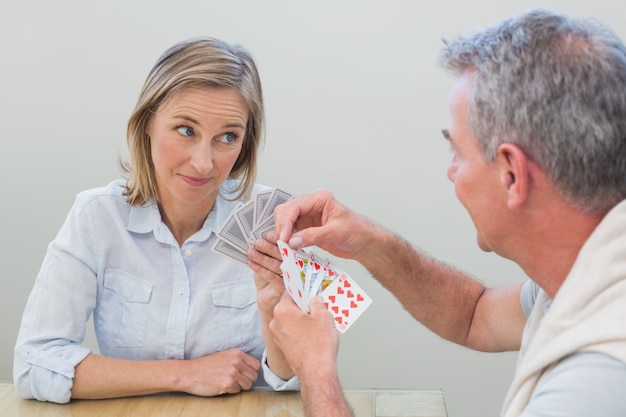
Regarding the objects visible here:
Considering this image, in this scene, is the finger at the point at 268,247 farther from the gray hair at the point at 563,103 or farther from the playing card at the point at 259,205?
the gray hair at the point at 563,103

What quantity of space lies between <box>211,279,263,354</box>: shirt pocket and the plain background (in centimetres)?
159

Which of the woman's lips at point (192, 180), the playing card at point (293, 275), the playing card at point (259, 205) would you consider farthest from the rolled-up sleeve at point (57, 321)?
the playing card at point (293, 275)

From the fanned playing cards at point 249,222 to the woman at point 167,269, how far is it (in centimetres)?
6

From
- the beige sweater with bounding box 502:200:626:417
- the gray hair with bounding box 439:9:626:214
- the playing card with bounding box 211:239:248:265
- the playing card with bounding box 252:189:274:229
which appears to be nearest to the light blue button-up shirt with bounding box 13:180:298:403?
the playing card with bounding box 211:239:248:265

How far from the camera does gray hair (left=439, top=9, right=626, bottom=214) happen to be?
1.54 metres

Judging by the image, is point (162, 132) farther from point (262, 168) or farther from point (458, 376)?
point (458, 376)

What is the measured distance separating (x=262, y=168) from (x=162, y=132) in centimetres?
172

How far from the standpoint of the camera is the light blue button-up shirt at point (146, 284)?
2.65 meters

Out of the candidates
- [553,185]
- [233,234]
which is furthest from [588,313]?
[233,234]

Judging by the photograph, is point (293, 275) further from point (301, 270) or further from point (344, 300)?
point (344, 300)

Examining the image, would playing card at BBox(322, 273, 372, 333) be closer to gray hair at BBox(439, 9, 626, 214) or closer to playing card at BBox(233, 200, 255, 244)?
playing card at BBox(233, 200, 255, 244)

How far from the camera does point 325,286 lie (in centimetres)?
227

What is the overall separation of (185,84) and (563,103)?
135 centimetres

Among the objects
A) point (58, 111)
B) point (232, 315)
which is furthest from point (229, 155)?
point (58, 111)
